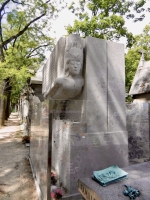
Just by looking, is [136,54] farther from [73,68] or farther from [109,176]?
[109,176]

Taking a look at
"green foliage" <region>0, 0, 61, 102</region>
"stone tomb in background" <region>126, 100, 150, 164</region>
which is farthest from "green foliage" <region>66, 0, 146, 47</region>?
"stone tomb in background" <region>126, 100, 150, 164</region>

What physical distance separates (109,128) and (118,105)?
1.98ft

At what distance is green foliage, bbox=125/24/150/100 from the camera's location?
69.9ft

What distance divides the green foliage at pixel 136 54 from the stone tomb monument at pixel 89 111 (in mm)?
18737

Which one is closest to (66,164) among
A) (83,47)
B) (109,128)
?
(109,128)

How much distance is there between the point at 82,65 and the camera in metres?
3.60

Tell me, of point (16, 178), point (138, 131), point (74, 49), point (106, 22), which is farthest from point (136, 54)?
point (16, 178)

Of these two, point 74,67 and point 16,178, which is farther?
point 16,178

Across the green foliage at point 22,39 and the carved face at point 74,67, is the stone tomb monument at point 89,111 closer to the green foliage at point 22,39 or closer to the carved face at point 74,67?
the carved face at point 74,67

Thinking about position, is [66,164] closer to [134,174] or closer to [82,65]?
[134,174]

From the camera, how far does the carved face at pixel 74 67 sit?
3.46 metres

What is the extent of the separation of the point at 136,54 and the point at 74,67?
20799mm

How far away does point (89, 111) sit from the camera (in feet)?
11.2

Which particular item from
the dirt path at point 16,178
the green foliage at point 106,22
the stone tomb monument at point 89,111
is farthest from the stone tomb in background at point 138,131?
the green foliage at point 106,22
